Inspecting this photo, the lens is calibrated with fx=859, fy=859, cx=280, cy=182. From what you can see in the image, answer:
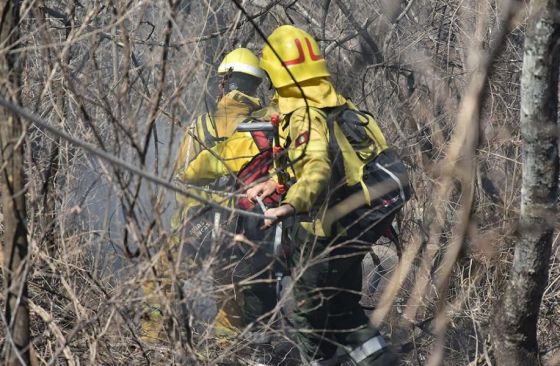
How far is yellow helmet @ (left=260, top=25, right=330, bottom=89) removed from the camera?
448 centimetres

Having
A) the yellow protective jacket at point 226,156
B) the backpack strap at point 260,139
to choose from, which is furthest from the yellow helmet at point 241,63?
the backpack strap at point 260,139

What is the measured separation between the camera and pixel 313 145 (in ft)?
13.5

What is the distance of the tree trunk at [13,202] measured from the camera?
316 cm

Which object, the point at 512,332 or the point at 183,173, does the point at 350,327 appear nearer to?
the point at 512,332

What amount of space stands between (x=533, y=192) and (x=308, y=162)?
1.06m

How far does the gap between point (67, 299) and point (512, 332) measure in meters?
2.19

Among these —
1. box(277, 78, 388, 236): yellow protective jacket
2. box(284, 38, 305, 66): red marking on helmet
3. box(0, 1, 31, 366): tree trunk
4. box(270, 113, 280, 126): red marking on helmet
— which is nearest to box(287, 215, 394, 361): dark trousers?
box(277, 78, 388, 236): yellow protective jacket

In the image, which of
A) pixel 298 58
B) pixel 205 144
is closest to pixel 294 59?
pixel 298 58

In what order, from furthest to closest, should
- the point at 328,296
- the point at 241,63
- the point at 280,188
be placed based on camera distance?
the point at 241,63, the point at 328,296, the point at 280,188

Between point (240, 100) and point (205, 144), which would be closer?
point (205, 144)

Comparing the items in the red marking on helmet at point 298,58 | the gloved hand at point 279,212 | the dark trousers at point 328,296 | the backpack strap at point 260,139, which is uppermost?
the red marking on helmet at point 298,58

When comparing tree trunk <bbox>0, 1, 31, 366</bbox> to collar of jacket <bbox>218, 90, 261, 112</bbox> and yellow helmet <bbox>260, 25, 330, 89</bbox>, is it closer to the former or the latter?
yellow helmet <bbox>260, 25, 330, 89</bbox>

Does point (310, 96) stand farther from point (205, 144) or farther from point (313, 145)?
point (205, 144)

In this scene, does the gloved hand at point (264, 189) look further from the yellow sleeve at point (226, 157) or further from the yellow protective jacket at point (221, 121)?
the yellow sleeve at point (226, 157)
